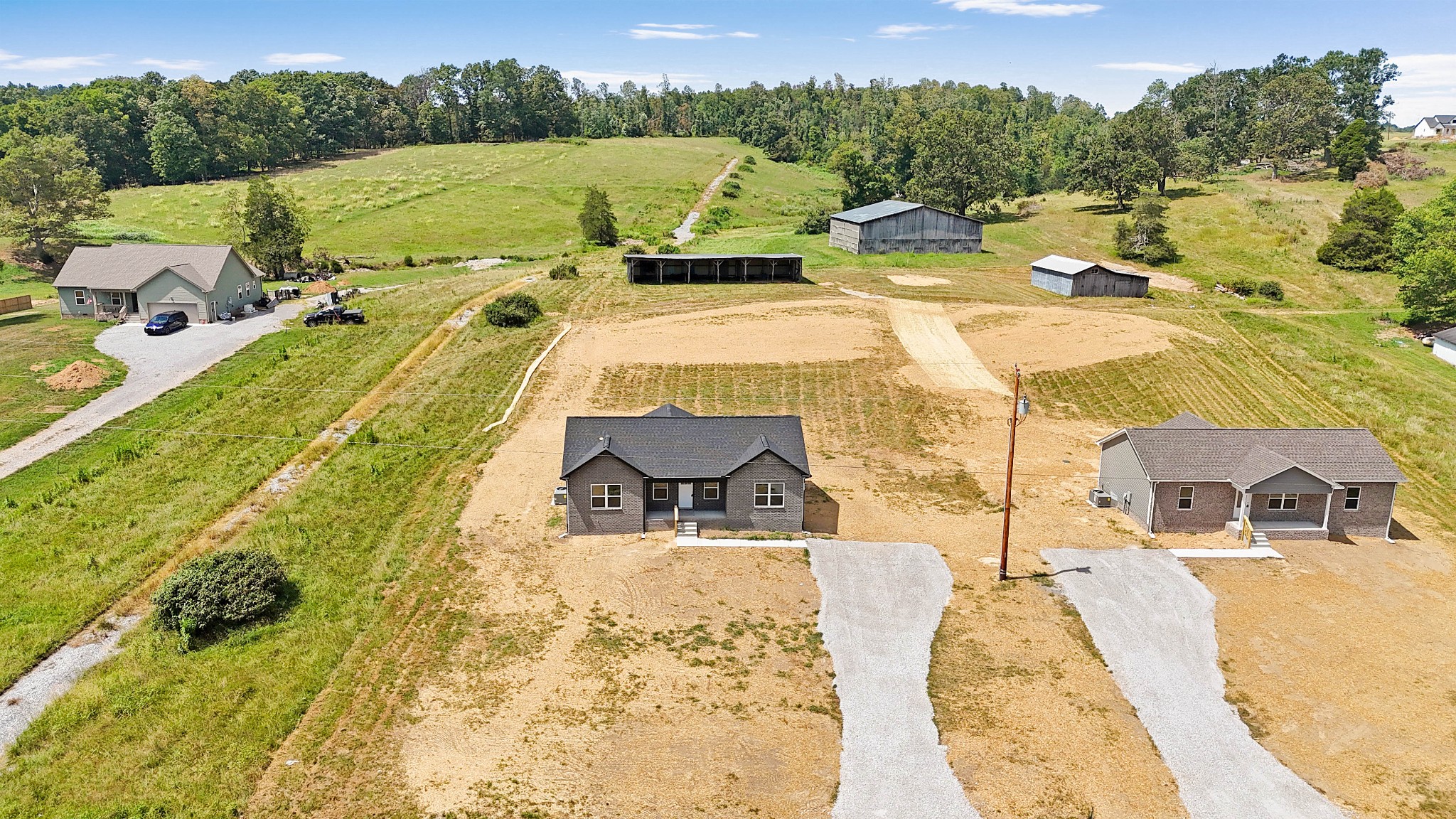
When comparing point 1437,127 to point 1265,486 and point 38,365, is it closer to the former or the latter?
point 1265,486

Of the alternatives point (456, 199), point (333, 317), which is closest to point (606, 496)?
point (333, 317)

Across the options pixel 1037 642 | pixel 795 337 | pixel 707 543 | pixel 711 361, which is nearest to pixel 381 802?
pixel 707 543

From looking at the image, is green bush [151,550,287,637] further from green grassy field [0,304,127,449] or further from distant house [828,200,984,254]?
distant house [828,200,984,254]

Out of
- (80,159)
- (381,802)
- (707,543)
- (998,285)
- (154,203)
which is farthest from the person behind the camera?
(154,203)

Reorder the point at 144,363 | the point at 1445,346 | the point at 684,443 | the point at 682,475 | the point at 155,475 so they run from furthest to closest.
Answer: the point at 1445,346
the point at 144,363
the point at 155,475
the point at 684,443
the point at 682,475

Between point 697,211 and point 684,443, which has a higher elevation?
point 697,211

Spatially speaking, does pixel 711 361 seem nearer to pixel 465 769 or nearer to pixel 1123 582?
pixel 1123 582

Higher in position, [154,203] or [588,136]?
[588,136]

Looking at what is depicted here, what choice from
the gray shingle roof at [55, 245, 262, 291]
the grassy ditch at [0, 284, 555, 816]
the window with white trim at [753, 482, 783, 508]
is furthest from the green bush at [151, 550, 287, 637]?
the gray shingle roof at [55, 245, 262, 291]
